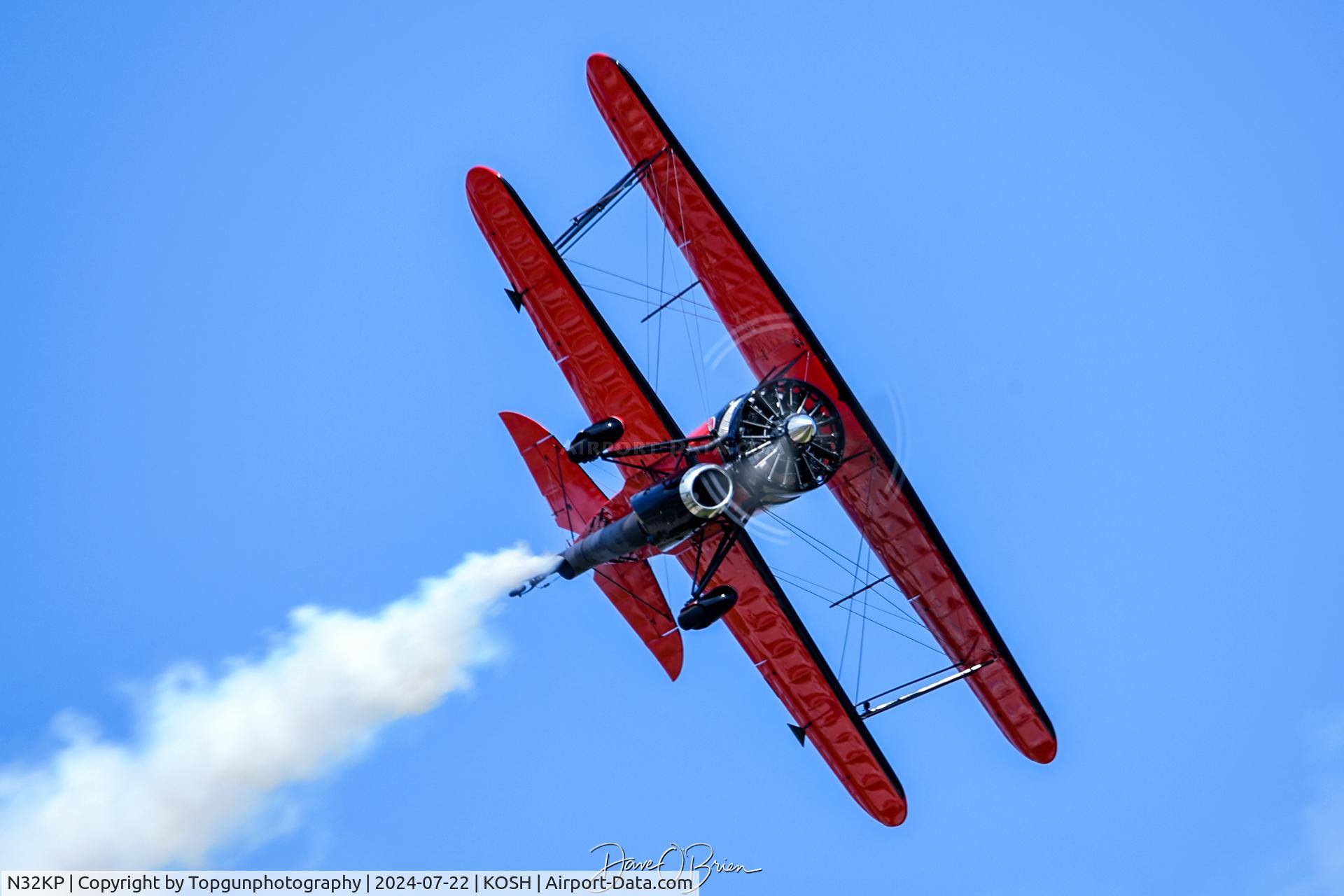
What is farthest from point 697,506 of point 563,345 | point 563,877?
point 563,877

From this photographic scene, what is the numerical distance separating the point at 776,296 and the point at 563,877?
9.67 m

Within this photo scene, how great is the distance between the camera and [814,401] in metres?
27.7

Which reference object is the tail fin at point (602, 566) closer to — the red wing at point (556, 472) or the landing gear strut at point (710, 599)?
the red wing at point (556, 472)

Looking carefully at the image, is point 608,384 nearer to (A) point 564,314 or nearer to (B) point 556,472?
(A) point 564,314

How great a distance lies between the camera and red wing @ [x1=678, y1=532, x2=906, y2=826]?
102 feet

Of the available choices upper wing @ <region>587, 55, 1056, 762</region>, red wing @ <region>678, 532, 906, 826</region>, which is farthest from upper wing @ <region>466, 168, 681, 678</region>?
red wing @ <region>678, 532, 906, 826</region>

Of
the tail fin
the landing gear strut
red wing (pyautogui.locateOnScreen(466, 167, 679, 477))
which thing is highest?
red wing (pyautogui.locateOnScreen(466, 167, 679, 477))

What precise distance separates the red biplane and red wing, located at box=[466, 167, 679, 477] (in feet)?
0.08

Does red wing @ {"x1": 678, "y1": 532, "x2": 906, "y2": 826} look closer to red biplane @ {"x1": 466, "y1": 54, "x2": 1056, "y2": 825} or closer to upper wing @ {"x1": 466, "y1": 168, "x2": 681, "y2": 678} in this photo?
red biplane @ {"x1": 466, "y1": 54, "x2": 1056, "y2": 825}

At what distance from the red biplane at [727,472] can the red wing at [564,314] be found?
25 millimetres

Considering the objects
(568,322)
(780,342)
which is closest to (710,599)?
(780,342)

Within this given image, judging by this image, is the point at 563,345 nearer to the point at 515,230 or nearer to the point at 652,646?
the point at 515,230

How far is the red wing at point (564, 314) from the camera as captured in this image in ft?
98.0

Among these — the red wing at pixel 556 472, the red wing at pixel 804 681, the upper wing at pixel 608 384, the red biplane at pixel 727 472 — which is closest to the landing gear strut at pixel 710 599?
the red biplane at pixel 727 472
